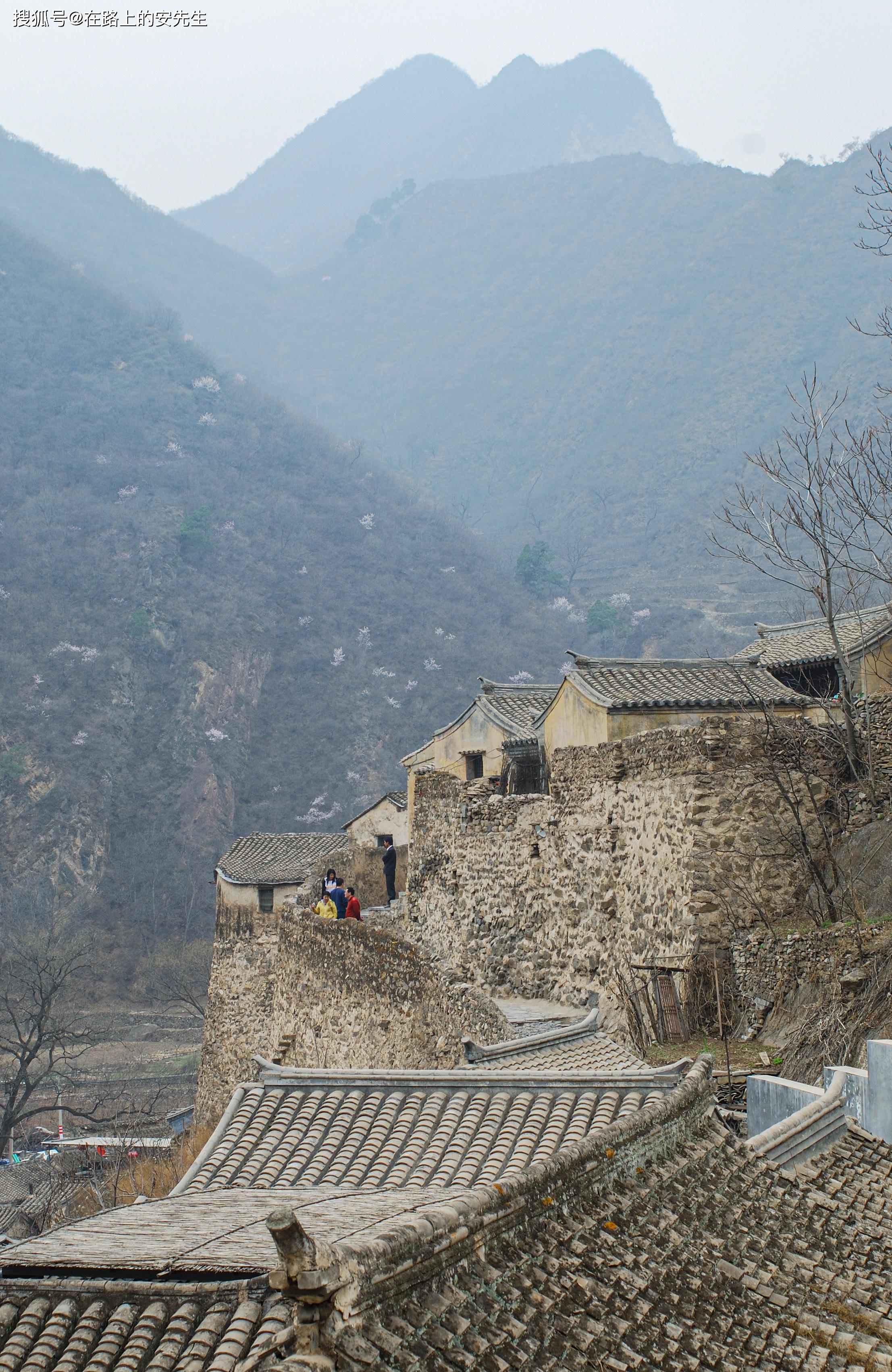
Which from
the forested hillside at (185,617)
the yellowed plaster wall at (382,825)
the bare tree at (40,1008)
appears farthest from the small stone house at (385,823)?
the forested hillside at (185,617)

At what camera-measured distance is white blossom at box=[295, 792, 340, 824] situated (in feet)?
213

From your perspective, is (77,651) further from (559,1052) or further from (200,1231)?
(200,1231)

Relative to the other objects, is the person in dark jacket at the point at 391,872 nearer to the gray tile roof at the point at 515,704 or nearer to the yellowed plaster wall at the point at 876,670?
the gray tile roof at the point at 515,704

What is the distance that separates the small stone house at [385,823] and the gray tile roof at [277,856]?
41.3 inches

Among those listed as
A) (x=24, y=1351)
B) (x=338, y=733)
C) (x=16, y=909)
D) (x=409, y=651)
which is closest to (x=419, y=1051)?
(x=24, y=1351)

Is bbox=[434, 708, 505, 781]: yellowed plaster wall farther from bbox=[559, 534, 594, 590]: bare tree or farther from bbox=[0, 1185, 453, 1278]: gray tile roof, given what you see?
bbox=[559, 534, 594, 590]: bare tree

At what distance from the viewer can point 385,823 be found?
103 feet

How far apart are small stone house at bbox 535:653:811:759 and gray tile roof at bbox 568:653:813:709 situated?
0.04 ft

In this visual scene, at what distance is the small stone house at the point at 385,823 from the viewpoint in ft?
100.0

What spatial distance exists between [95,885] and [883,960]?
5227cm

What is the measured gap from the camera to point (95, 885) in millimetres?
59500

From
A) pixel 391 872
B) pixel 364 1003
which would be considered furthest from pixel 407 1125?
pixel 391 872

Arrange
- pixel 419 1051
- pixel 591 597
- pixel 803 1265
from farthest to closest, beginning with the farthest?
pixel 591 597 < pixel 419 1051 < pixel 803 1265

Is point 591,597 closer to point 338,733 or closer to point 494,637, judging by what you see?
point 494,637
